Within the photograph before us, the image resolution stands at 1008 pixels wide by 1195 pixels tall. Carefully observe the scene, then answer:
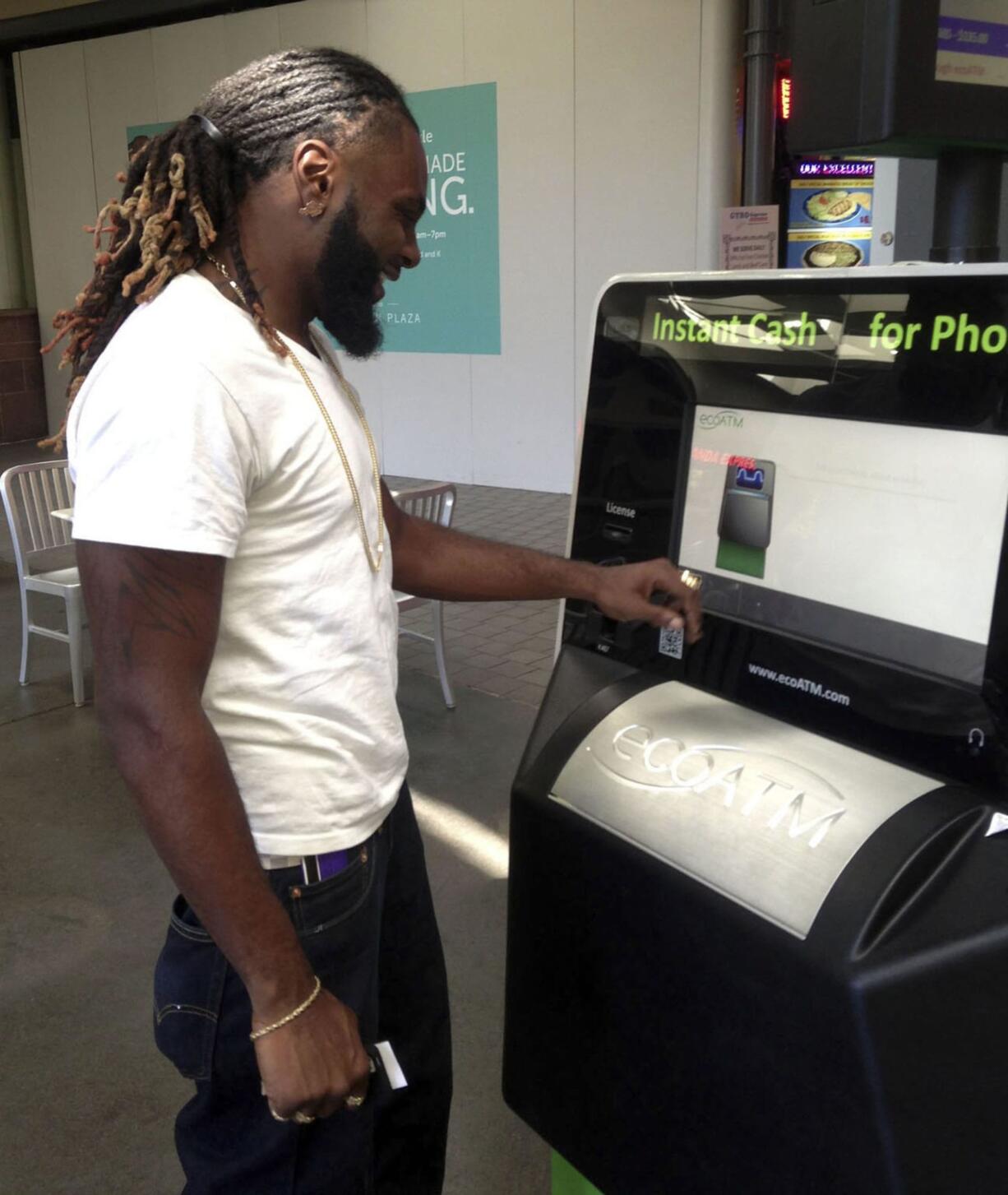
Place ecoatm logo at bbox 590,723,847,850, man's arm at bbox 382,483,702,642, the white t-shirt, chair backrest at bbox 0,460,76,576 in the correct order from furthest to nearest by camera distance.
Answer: chair backrest at bbox 0,460,76,576, man's arm at bbox 382,483,702,642, ecoatm logo at bbox 590,723,847,850, the white t-shirt

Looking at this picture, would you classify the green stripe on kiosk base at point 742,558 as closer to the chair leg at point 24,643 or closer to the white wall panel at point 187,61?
the chair leg at point 24,643

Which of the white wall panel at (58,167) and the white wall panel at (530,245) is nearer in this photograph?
the white wall panel at (530,245)

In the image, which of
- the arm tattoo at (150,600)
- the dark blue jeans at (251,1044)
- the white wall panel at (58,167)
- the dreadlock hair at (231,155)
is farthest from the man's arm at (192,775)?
the white wall panel at (58,167)

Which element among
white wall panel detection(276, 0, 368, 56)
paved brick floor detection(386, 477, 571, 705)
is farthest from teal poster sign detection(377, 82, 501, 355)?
paved brick floor detection(386, 477, 571, 705)

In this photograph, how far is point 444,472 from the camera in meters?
8.39

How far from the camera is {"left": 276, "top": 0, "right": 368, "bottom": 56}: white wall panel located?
7840 mm

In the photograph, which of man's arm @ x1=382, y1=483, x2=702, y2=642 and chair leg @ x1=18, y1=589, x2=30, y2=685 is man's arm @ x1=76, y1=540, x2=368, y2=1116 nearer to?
man's arm @ x1=382, y1=483, x2=702, y2=642

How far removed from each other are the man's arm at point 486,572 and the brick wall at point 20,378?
9616 mm

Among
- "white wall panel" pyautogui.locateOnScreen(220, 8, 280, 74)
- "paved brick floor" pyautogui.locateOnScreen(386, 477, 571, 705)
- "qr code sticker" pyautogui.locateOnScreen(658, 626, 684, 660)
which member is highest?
"white wall panel" pyautogui.locateOnScreen(220, 8, 280, 74)

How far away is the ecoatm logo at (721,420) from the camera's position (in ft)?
4.53

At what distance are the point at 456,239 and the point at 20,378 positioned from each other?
15.2 ft

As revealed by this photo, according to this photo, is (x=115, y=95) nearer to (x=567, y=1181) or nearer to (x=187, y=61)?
(x=187, y=61)

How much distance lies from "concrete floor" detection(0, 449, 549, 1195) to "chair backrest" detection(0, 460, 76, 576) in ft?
1.85

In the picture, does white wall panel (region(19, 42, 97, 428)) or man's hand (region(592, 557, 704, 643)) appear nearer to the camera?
man's hand (region(592, 557, 704, 643))
